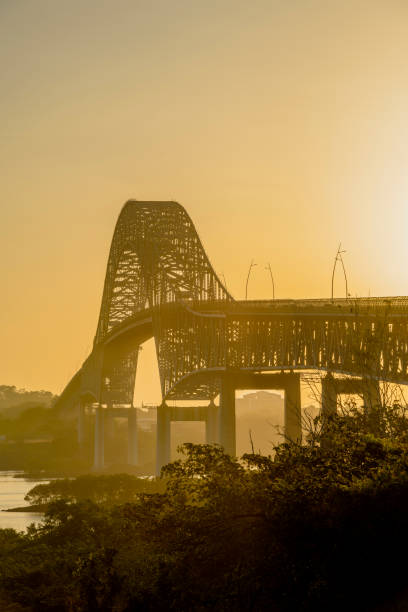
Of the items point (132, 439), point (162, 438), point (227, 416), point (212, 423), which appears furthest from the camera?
point (132, 439)

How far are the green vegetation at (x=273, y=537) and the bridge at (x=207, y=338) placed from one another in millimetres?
20004

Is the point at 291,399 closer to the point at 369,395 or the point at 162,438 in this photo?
the point at 162,438

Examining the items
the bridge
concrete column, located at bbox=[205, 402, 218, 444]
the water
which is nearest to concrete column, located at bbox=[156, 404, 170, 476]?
the bridge

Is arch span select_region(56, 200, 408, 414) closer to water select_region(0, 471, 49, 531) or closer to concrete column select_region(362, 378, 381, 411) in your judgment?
concrete column select_region(362, 378, 381, 411)

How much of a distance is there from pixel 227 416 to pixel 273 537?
251 feet

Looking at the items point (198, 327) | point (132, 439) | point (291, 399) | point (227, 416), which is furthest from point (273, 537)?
point (132, 439)

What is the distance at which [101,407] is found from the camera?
6713 inches

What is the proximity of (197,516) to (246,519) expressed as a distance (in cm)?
110

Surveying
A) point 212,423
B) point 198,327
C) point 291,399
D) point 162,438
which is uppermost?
point 198,327

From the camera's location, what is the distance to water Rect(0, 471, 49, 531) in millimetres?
84988

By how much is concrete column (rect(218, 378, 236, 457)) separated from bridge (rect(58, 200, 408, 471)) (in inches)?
3.5

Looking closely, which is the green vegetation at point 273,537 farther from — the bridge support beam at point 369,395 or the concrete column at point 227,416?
the concrete column at point 227,416

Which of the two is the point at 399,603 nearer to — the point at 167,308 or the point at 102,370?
the point at 167,308

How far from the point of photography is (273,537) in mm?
23203
